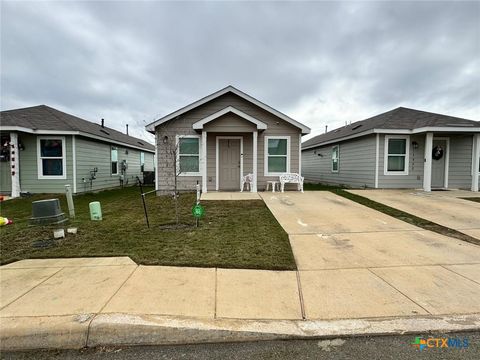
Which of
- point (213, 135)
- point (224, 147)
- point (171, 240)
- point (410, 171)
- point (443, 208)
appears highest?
point (213, 135)

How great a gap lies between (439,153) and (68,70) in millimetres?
18861

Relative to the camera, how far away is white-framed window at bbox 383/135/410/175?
467 inches

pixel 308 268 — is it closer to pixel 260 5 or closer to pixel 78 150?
pixel 260 5

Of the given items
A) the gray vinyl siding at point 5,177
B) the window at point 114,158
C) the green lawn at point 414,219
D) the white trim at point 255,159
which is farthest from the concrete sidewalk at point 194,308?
the window at point 114,158

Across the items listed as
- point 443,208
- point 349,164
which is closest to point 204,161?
point 443,208

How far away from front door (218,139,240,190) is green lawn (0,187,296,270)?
389 cm

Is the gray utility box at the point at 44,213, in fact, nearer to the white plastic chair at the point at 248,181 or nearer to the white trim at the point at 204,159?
the white trim at the point at 204,159

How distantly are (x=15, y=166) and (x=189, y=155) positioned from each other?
736 cm

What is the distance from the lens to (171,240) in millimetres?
4910

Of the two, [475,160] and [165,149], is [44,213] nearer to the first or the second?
[165,149]

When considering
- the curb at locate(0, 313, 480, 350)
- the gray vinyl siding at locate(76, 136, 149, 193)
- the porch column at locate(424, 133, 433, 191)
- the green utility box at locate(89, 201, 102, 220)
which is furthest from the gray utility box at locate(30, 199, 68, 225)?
the porch column at locate(424, 133, 433, 191)

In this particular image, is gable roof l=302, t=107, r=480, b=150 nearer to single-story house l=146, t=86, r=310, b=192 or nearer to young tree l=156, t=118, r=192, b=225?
single-story house l=146, t=86, r=310, b=192

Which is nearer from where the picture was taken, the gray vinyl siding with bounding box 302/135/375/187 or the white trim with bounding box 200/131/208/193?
the white trim with bounding box 200/131/208/193

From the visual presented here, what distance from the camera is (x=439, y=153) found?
39.4 feet
